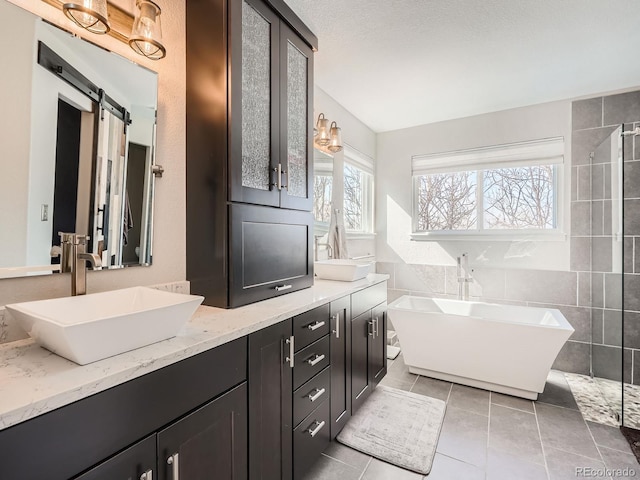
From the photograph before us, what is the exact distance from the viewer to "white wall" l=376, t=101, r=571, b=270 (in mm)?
3066

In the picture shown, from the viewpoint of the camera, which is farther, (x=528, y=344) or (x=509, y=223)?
(x=509, y=223)

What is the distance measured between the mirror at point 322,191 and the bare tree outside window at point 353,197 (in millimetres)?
421

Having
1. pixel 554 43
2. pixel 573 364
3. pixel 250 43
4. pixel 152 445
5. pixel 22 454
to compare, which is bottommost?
pixel 573 364

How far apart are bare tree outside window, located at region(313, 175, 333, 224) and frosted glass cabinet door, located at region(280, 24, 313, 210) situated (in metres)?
0.71

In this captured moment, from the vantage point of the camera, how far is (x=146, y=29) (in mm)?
1273

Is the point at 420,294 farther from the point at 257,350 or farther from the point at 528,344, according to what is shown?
the point at 257,350

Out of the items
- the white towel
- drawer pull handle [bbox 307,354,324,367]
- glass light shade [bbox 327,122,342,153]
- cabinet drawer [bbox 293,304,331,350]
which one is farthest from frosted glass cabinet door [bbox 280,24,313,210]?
drawer pull handle [bbox 307,354,324,367]

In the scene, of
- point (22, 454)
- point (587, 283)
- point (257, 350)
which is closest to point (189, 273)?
point (257, 350)

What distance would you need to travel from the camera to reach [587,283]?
9.58 ft

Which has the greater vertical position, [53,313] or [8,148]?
[8,148]

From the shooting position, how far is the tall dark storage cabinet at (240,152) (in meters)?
1.47

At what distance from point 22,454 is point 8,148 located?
927mm

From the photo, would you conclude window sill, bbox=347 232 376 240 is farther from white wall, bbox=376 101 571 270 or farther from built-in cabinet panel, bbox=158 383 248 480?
built-in cabinet panel, bbox=158 383 248 480

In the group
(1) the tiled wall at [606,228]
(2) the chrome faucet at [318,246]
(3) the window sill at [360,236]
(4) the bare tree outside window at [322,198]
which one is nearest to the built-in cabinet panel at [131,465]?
(2) the chrome faucet at [318,246]
